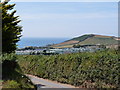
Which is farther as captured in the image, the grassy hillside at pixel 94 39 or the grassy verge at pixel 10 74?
the grassy hillside at pixel 94 39

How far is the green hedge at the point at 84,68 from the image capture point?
1166 centimetres

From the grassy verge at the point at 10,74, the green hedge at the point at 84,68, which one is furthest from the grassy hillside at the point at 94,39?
the grassy verge at the point at 10,74

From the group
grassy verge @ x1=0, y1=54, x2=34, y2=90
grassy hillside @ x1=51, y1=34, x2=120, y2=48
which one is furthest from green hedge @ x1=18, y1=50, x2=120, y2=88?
grassy hillside @ x1=51, y1=34, x2=120, y2=48

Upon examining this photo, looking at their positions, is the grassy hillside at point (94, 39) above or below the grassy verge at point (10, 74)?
above

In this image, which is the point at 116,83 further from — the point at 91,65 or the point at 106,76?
the point at 91,65

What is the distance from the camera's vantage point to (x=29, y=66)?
20.5 metres

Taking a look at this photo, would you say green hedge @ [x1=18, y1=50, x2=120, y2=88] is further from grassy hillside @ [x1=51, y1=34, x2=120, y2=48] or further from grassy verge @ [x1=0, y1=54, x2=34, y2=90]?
grassy hillside @ [x1=51, y1=34, x2=120, y2=48]

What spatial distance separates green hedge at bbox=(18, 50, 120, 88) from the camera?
459 inches

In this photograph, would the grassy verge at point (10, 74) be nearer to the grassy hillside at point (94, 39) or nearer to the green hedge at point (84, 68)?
the green hedge at point (84, 68)

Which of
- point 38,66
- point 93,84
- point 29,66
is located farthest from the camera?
point 29,66

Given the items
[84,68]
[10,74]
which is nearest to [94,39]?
[84,68]

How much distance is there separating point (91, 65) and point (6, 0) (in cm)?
642

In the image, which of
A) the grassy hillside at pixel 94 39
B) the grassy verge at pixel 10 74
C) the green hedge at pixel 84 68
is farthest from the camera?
the grassy hillside at pixel 94 39

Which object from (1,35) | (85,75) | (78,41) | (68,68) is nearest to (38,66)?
(68,68)
